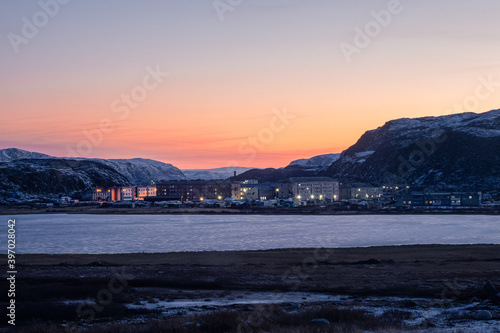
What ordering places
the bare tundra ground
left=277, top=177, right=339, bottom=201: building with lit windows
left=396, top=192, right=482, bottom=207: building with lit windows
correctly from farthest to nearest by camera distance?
1. left=277, top=177, right=339, bottom=201: building with lit windows
2. left=396, top=192, right=482, bottom=207: building with lit windows
3. the bare tundra ground

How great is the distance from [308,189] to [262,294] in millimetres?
169690

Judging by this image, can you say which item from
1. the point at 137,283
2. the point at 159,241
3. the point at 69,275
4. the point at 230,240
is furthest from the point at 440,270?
the point at 159,241

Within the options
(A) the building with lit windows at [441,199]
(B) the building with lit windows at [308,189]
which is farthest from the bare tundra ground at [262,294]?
(B) the building with lit windows at [308,189]

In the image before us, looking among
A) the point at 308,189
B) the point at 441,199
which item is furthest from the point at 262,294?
the point at 308,189

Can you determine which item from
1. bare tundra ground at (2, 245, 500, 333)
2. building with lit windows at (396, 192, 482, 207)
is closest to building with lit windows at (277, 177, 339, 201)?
building with lit windows at (396, 192, 482, 207)

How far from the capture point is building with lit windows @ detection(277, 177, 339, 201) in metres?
192

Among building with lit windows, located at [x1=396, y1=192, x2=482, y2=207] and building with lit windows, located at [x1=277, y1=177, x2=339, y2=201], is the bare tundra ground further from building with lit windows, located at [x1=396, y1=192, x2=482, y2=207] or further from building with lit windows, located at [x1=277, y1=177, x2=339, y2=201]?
building with lit windows, located at [x1=277, y1=177, x2=339, y2=201]

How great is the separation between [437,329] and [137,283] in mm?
17495

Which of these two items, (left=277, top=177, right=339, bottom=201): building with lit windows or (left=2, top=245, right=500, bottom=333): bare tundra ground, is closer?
(left=2, top=245, right=500, bottom=333): bare tundra ground

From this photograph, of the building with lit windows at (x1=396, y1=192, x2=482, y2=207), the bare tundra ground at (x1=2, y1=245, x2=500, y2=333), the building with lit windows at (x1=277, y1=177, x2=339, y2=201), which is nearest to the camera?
the bare tundra ground at (x1=2, y1=245, x2=500, y2=333)

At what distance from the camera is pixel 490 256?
42031mm

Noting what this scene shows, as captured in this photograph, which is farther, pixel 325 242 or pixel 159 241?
pixel 159 241

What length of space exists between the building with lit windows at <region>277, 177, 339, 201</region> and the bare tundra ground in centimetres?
14967

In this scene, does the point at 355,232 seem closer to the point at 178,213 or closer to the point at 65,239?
the point at 65,239
